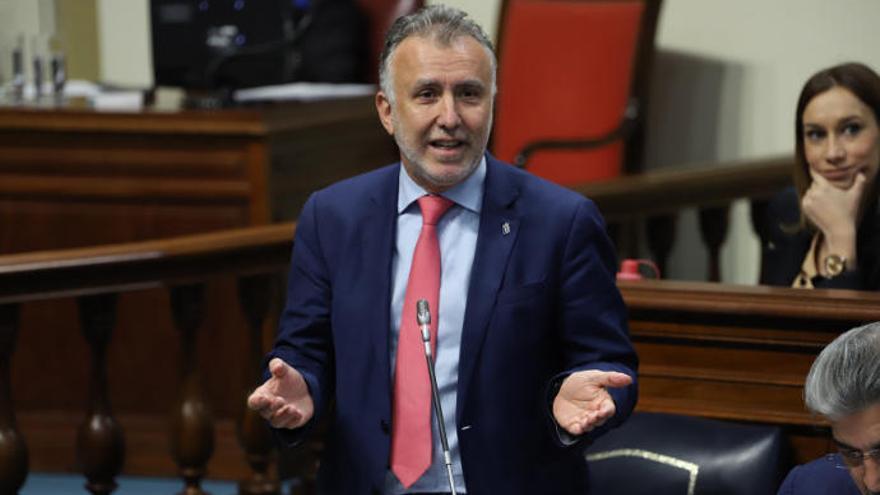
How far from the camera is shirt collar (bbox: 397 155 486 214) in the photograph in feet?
8.23

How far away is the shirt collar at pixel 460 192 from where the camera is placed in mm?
2510

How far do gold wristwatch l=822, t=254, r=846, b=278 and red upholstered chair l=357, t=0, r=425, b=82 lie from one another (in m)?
3.40

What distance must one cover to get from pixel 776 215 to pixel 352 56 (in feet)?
10.5

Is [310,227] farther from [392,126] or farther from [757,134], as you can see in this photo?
[757,134]

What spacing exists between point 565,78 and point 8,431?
3483mm

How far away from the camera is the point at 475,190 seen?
2525 mm

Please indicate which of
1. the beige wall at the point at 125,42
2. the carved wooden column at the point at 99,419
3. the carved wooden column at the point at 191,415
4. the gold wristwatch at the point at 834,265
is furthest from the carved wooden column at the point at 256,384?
the beige wall at the point at 125,42

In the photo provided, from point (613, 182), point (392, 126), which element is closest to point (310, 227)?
point (392, 126)

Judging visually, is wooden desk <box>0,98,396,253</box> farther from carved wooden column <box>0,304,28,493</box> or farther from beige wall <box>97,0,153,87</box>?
beige wall <box>97,0,153,87</box>

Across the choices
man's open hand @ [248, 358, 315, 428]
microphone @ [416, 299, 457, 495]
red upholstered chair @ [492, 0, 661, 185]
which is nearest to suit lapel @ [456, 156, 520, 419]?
microphone @ [416, 299, 457, 495]

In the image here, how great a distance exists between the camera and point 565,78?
6.44 m

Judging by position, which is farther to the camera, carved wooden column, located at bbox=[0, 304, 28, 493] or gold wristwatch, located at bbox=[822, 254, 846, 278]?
gold wristwatch, located at bbox=[822, 254, 846, 278]

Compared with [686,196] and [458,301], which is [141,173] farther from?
[458,301]

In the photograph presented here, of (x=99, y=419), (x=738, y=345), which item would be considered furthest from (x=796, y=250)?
(x=99, y=419)
